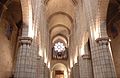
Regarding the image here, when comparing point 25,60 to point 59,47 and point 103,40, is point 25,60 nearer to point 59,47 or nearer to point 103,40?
point 103,40

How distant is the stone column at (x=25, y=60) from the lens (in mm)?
7305

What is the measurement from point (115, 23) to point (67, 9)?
6.87m

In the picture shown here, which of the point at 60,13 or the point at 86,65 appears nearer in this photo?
the point at 86,65

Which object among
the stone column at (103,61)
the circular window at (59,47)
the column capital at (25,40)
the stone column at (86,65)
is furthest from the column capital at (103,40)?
the circular window at (59,47)

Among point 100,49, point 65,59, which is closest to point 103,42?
point 100,49

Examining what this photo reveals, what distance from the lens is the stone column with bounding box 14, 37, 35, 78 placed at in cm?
730

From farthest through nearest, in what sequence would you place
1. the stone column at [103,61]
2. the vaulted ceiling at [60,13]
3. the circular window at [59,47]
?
the circular window at [59,47] → the vaulted ceiling at [60,13] → the stone column at [103,61]

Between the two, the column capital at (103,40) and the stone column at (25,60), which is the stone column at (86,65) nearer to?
the column capital at (103,40)

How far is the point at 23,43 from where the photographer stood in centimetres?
789

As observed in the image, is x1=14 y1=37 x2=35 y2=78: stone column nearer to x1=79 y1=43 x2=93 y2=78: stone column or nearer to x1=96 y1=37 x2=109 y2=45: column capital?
x1=96 y1=37 x2=109 y2=45: column capital

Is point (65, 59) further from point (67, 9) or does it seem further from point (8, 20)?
point (8, 20)

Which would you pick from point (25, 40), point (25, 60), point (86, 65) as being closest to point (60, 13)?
point (86, 65)

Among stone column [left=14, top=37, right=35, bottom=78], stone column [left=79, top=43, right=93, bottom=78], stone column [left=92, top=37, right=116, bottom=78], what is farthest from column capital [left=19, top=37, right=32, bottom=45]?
stone column [left=79, top=43, right=93, bottom=78]

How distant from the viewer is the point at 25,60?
7574 mm
